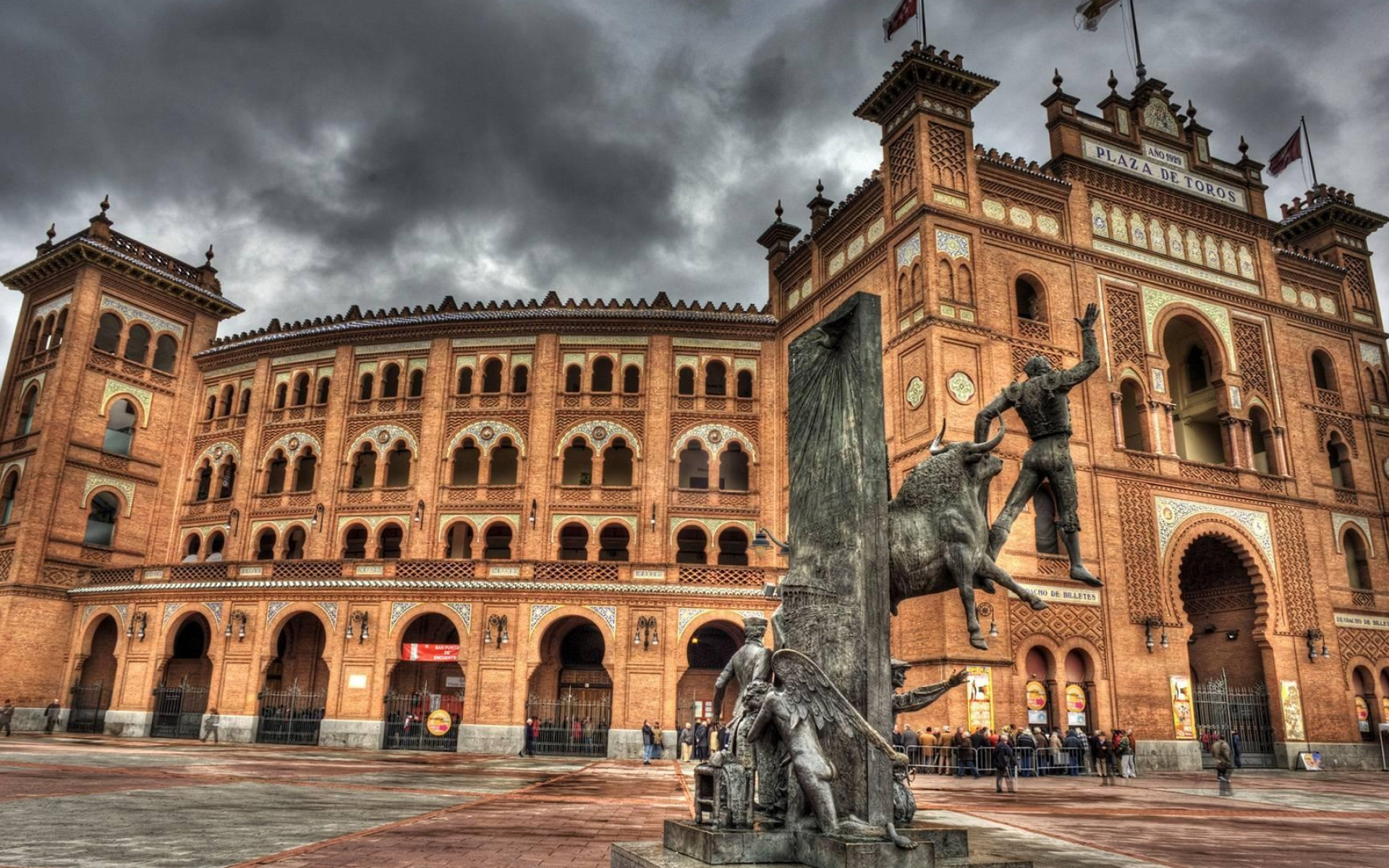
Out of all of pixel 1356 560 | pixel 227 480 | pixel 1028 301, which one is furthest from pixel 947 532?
pixel 227 480

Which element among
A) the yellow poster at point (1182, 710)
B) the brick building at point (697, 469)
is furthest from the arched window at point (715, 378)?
the yellow poster at point (1182, 710)

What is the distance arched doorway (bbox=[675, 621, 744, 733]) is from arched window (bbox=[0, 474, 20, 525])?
24128 mm

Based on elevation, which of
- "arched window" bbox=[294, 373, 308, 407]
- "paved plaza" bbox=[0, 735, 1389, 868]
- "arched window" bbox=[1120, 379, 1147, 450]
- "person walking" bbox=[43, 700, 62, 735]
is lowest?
"paved plaza" bbox=[0, 735, 1389, 868]

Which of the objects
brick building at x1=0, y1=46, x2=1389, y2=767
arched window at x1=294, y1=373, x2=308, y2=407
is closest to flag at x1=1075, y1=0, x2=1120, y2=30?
brick building at x1=0, y1=46, x2=1389, y2=767

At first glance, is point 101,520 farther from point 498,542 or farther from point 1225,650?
point 1225,650

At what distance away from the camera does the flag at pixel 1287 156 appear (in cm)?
2997

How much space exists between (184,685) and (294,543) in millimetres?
5851

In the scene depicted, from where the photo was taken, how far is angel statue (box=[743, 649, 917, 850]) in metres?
5.26

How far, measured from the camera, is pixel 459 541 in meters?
31.1

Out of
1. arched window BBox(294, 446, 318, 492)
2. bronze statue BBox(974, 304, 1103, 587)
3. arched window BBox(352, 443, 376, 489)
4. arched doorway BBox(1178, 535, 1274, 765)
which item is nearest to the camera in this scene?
bronze statue BBox(974, 304, 1103, 587)

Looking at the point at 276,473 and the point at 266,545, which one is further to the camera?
the point at 276,473

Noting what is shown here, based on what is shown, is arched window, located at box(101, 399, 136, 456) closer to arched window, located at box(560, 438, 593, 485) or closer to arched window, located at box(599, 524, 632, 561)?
arched window, located at box(560, 438, 593, 485)

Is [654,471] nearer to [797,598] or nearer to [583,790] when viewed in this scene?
[583,790]

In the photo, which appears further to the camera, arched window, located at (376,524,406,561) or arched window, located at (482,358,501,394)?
arched window, located at (482,358,501,394)
